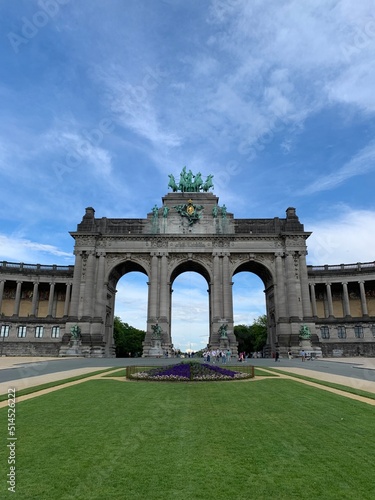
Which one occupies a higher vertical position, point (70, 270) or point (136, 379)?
point (70, 270)

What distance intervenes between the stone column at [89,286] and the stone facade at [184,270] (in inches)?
7.2

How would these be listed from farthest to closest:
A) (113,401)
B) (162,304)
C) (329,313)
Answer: (329,313)
(162,304)
(113,401)

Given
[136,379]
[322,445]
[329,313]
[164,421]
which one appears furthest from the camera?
[329,313]

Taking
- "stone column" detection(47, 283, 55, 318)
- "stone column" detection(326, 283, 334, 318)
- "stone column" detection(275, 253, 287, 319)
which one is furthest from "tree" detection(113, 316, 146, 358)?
"stone column" detection(326, 283, 334, 318)

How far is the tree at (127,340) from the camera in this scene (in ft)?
389

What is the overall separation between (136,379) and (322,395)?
11.9m

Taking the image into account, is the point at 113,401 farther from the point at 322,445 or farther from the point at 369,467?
the point at 369,467

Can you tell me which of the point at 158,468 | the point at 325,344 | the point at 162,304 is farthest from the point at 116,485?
the point at 325,344

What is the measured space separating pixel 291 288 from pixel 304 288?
2538 mm

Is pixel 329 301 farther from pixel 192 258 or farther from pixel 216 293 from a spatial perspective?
pixel 192 258

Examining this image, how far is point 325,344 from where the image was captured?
72312 mm

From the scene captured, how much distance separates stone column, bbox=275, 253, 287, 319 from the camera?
69875 millimetres

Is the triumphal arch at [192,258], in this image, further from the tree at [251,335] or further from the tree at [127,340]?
the tree at [251,335]

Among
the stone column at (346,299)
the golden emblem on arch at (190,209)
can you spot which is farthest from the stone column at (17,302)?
the stone column at (346,299)
